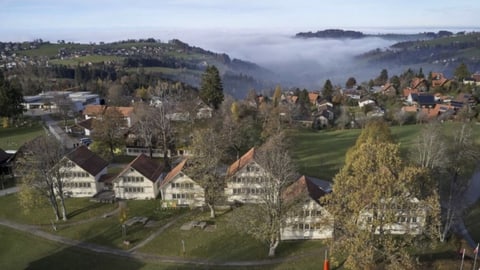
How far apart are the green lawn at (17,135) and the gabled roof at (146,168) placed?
36.1 metres

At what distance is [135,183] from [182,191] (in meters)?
6.92

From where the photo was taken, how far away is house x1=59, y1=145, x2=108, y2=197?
49.5 m

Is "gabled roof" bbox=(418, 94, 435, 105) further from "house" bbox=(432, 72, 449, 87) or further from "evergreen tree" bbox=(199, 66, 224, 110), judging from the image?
"evergreen tree" bbox=(199, 66, 224, 110)

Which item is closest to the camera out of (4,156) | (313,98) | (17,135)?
(4,156)

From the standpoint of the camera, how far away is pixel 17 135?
7988 centimetres

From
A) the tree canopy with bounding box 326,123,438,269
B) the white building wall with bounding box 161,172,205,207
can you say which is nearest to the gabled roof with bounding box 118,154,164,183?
the white building wall with bounding box 161,172,205,207

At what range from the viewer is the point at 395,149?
29.0m

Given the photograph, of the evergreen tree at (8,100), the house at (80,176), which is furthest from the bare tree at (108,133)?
the evergreen tree at (8,100)

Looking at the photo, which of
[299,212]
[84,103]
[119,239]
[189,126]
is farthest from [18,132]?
[299,212]

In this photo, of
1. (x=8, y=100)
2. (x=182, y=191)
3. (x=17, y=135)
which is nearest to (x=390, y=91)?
(x=182, y=191)

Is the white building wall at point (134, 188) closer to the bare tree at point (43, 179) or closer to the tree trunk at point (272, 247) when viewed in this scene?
the bare tree at point (43, 179)

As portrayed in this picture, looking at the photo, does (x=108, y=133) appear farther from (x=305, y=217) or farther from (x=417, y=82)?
(x=417, y=82)

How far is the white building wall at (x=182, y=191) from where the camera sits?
1772 inches

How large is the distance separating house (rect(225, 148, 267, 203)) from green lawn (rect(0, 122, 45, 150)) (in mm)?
48544
